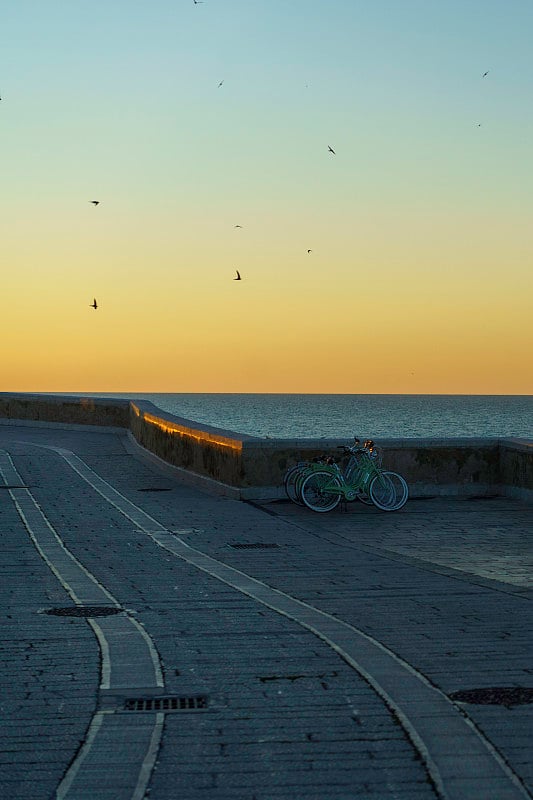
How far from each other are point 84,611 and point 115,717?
3.44 m

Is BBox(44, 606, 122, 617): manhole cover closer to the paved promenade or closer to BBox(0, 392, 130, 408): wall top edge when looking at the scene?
the paved promenade

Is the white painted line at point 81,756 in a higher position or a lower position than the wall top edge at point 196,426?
lower

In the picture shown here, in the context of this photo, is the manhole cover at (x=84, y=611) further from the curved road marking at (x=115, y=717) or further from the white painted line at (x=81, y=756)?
the white painted line at (x=81, y=756)

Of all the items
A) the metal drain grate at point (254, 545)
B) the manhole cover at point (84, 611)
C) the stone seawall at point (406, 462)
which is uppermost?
the stone seawall at point (406, 462)

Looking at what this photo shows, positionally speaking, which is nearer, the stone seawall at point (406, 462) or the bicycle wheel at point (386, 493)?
the bicycle wheel at point (386, 493)

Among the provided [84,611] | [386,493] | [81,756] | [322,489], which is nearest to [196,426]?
[322,489]

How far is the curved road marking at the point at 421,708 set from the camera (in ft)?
17.3

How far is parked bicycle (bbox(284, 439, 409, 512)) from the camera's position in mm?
18875

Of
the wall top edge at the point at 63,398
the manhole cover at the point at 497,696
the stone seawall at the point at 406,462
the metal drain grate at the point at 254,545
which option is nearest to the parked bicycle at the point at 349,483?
the stone seawall at the point at 406,462

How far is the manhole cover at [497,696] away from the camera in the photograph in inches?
262

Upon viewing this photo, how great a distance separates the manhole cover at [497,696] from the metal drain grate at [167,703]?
1456 mm

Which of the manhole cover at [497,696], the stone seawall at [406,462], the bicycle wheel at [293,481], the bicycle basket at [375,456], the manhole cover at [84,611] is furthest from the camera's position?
the stone seawall at [406,462]

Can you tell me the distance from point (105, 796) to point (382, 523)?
12781mm

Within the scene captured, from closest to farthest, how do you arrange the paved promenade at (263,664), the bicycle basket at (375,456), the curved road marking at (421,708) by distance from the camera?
1. the curved road marking at (421,708)
2. the paved promenade at (263,664)
3. the bicycle basket at (375,456)
